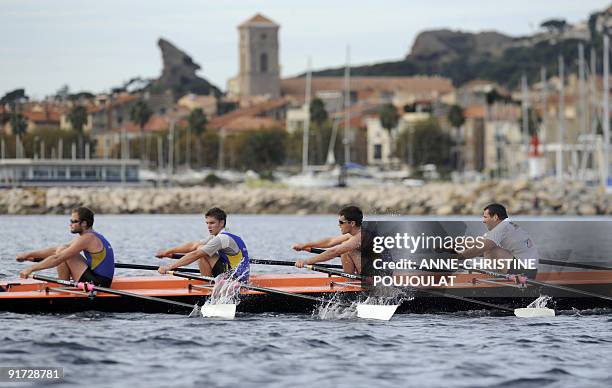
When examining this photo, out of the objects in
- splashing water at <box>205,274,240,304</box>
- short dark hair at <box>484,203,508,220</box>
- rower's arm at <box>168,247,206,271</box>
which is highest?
short dark hair at <box>484,203,508,220</box>

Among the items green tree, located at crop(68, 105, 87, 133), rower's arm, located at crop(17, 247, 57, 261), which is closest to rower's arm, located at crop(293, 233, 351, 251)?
rower's arm, located at crop(17, 247, 57, 261)

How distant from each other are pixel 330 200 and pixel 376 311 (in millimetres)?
62922

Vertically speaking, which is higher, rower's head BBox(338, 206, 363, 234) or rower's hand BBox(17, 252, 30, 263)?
rower's head BBox(338, 206, 363, 234)

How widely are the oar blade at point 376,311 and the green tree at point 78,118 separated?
4713 inches

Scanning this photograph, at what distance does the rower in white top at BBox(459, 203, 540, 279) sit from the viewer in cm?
2089

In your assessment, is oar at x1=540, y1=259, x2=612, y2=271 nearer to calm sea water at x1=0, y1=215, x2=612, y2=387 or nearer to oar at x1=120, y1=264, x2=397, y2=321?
calm sea water at x1=0, y1=215, x2=612, y2=387

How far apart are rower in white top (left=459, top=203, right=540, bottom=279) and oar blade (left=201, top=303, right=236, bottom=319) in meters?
3.49

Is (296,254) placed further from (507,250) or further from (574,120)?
(574,120)

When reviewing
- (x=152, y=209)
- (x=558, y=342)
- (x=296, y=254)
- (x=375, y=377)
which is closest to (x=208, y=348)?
(x=375, y=377)

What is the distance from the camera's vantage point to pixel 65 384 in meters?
15.9

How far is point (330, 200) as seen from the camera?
3302 inches

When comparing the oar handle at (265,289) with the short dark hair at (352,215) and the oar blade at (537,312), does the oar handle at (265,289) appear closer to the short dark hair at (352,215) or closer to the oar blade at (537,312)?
the short dark hair at (352,215)

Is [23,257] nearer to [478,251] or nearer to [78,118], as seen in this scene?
[478,251]

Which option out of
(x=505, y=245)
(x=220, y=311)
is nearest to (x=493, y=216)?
(x=505, y=245)
